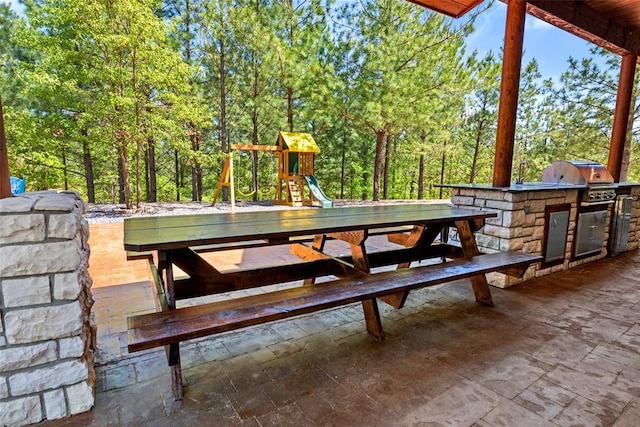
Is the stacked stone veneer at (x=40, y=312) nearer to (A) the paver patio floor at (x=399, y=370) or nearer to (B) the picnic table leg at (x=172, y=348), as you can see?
(A) the paver patio floor at (x=399, y=370)

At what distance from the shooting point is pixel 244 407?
1552 mm

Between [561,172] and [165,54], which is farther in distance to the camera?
[165,54]

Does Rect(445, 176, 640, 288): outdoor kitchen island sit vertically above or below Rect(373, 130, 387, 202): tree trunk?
below

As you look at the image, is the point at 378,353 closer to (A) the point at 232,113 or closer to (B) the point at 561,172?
(B) the point at 561,172

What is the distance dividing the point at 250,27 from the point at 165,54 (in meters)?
3.55

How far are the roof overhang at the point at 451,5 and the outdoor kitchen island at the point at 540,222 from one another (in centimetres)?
187

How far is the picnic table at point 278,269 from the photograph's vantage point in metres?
1.52

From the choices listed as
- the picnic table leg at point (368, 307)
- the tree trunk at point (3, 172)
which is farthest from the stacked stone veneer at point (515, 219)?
the tree trunk at point (3, 172)

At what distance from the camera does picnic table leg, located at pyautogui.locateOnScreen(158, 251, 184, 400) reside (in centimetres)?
157

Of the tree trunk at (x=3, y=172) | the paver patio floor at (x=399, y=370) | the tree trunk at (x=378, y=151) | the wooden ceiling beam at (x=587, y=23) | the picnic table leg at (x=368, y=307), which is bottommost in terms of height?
the paver patio floor at (x=399, y=370)

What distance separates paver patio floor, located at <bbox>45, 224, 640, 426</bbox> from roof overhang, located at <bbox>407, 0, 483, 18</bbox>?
9.76ft

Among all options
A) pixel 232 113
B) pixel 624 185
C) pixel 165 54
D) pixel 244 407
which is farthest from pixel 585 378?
pixel 232 113

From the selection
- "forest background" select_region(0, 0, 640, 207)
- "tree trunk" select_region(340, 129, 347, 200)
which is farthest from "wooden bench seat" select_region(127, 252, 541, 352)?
"tree trunk" select_region(340, 129, 347, 200)

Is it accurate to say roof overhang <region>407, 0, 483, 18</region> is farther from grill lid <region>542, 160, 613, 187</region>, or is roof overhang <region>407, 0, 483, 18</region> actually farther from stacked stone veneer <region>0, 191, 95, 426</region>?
stacked stone veneer <region>0, 191, 95, 426</region>
